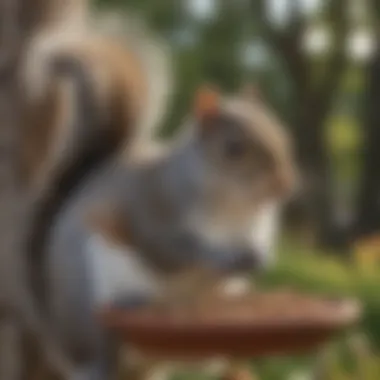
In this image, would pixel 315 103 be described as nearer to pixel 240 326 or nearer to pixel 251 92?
pixel 251 92

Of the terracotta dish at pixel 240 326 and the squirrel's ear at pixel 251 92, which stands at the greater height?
the squirrel's ear at pixel 251 92

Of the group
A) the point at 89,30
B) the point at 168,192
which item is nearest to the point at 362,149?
the point at 168,192

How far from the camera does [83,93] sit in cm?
133

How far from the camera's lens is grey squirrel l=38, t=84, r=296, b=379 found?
1.29 metres

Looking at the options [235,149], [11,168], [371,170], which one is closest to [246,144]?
[235,149]

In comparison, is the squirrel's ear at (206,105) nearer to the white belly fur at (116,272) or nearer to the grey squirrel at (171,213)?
the grey squirrel at (171,213)

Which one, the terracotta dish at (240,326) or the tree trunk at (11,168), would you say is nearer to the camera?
the terracotta dish at (240,326)

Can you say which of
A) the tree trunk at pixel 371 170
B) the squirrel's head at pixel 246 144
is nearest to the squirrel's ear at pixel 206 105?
the squirrel's head at pixel 246 144

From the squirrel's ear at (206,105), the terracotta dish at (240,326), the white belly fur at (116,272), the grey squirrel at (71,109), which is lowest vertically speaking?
the terracotta dish at (240,326)

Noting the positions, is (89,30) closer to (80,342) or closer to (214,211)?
(214,211)

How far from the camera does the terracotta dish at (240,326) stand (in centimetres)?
126

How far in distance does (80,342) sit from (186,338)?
6.0 inches

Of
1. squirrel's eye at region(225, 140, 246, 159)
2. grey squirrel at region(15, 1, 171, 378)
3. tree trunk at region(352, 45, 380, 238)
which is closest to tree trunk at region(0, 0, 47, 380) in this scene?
grey squirrel at region(15, 1, 171, 378)

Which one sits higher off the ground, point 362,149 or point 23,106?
point 23,106
